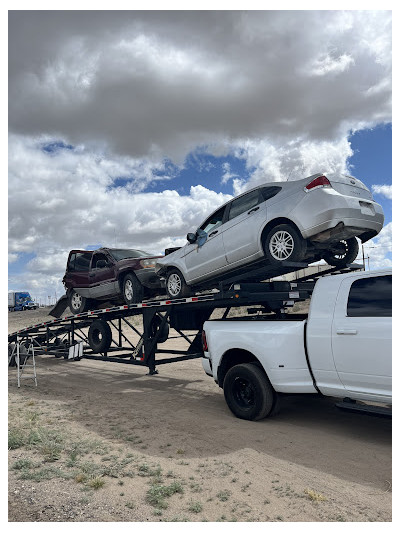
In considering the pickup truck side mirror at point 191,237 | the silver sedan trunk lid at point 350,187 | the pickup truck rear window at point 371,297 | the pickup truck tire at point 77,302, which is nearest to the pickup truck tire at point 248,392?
the pickup truck rear window at point 371,297

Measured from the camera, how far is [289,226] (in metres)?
6.40

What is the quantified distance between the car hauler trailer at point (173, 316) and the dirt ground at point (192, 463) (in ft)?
5.38

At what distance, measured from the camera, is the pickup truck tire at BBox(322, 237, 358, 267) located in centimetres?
700

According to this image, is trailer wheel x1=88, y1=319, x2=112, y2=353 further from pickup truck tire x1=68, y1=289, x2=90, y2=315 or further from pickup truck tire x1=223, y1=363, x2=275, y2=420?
pickup truck tire x1=223, y1=363, x2=275, y2=420

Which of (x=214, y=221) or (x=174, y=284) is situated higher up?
(x=214, y=221)

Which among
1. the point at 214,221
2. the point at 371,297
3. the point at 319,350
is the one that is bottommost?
the point at 319,350

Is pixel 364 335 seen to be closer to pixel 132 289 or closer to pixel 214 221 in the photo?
pixel 214 221

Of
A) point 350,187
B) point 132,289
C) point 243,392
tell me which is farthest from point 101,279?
point 350,187

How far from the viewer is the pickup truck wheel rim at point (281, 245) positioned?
21.1 feet

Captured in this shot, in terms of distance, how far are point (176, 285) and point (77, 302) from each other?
463cm

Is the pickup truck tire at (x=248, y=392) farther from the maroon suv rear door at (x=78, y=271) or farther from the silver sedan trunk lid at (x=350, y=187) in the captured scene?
the maroon suv rear door at (x=78, y=271)

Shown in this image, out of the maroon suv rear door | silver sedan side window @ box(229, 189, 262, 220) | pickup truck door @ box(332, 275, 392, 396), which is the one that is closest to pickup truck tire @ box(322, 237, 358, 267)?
silver sedan side window @ box(229, 189, 262, 220)

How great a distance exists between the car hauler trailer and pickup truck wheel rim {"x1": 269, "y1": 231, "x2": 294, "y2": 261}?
0.22 meters

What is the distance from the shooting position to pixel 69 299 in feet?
41.6
